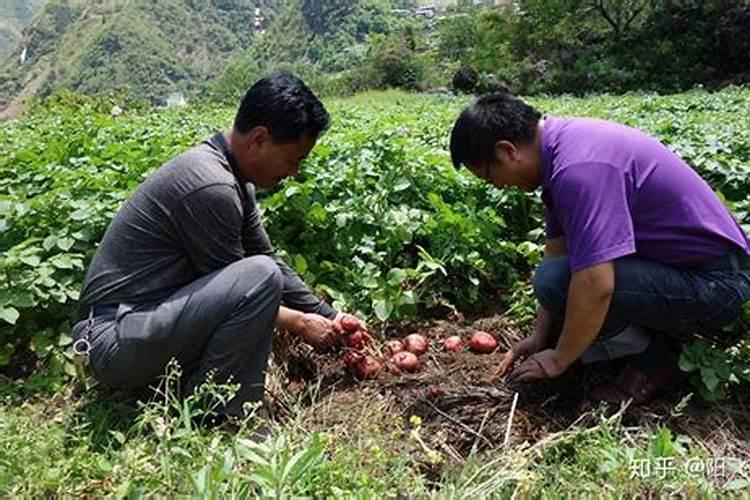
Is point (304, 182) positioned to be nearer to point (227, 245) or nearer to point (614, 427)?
point (227, 245)

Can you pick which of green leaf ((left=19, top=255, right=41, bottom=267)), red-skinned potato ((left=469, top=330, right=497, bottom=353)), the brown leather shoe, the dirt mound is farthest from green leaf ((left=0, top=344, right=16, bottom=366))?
the brown leather shoe

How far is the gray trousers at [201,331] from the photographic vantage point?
2.50 m

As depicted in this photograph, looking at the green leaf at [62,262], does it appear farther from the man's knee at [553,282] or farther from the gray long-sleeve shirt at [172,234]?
the man's knee at [553,282]

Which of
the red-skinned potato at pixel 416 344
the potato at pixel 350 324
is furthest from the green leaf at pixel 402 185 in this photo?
the potato at pixel 350 324

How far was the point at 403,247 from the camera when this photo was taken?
12.4 feet

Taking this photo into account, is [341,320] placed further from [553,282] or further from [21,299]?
[21,299]

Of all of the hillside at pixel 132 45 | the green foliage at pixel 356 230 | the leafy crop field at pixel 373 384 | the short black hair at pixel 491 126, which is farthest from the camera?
the hillside at pixel 132 45

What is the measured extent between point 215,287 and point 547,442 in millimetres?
1274

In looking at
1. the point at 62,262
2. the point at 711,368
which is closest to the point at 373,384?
the point at 711,368

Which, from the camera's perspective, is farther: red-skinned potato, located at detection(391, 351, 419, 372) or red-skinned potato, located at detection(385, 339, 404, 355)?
red-skinned potato, located at detection(385, 339, 404, 355)

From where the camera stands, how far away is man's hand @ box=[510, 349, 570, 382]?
2.49 meters

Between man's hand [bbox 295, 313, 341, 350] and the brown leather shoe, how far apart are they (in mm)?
1060

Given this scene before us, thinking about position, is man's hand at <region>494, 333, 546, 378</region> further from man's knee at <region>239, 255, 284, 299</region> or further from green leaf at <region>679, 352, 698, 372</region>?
man's knee at <region>239, 255, 284, 299</region>

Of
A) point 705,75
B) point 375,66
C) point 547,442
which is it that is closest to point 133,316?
point 547,442
